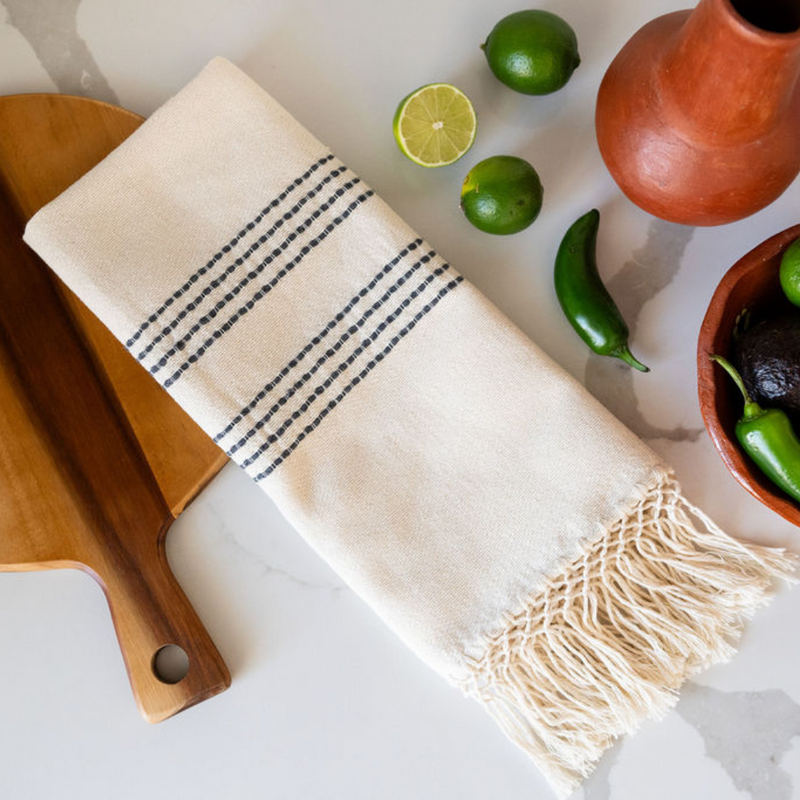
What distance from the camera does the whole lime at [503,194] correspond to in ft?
2.78

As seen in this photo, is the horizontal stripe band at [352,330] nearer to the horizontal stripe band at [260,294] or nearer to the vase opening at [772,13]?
the horizontal stripe band at [260,294]

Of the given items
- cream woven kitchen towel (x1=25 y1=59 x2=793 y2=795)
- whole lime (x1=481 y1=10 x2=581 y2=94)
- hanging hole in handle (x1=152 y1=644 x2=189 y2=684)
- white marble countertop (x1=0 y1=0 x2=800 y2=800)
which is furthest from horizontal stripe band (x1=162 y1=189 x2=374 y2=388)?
hanging hole in handle (x1=152 y1=644 x2=189 y2=684)

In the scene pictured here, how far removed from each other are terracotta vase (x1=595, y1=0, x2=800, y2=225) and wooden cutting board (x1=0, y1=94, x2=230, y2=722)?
543 mm

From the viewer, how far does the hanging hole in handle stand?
91 centimetres

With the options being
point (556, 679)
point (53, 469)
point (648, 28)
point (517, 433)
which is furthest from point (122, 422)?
point (648, 28)

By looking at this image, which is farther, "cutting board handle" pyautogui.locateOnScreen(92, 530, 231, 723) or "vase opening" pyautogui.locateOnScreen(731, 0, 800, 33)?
"cutting board handle" pyautogui.locateOnScreen(92, 530, 231, 723)

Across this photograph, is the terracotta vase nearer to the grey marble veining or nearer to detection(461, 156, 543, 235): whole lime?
detection(461, 156, 543, 235): whole lime

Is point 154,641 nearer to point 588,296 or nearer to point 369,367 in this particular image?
point 369,367

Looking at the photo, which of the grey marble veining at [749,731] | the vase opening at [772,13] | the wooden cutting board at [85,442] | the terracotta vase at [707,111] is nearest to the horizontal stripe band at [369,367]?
the wooden cutting board at [85,442]

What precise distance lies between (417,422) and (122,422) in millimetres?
337

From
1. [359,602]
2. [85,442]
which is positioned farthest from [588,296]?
[85,442]

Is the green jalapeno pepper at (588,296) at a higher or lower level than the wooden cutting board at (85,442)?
higher

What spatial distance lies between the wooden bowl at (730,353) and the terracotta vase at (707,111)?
0.06m

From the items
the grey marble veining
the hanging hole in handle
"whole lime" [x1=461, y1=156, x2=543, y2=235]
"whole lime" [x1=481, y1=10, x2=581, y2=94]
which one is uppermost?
"whole lime" [x1=481, y1=10, x2=581, y2=94]
